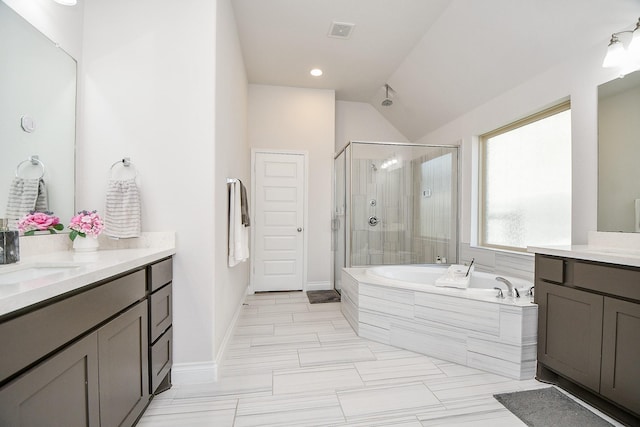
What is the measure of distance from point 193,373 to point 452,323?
1.83 meters

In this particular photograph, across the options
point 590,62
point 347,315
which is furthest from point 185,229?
point 590,62

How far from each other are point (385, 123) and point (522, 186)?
2356 millimetres

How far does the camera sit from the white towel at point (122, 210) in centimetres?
170

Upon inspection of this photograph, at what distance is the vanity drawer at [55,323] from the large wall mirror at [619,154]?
2.85 metres

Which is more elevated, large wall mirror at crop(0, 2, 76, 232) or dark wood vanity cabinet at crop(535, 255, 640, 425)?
large wall mirror at crop(0, 2, 76, 232)

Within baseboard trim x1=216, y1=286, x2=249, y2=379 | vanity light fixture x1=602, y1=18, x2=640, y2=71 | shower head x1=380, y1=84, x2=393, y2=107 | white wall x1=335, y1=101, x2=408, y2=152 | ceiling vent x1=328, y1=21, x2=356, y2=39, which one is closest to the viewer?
vanity light fixture x1=602, y1=18, x2=640, y2=71

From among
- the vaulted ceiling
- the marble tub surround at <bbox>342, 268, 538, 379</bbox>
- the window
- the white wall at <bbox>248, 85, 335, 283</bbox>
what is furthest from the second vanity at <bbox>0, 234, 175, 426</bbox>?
the window

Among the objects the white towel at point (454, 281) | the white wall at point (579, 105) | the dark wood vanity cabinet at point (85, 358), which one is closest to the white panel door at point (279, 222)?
the white towel at point (454, 281)

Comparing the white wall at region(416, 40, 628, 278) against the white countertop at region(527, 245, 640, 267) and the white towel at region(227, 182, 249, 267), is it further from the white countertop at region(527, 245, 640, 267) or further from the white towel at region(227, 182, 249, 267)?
the white towel at region(227, 182, 249, 267)

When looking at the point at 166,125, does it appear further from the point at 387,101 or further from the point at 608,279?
the point at 387,101

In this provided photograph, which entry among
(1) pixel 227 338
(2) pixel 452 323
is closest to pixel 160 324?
(1) pixel 227 338

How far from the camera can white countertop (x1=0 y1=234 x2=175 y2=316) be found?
710 millimetres

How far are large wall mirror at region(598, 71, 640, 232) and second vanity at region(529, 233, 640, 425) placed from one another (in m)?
0.19

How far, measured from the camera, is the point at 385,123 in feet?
15.1
